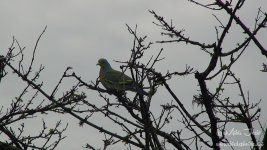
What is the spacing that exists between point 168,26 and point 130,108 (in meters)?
0.88

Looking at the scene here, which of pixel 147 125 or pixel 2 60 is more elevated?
pixel 2 60

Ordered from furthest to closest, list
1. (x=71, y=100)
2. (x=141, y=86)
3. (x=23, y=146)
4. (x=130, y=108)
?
(x=71, y=100) < (x=23, y=146) < (x=130, y=108) < (x=141, y=86)

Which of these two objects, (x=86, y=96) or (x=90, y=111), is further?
(x=86, y=96)

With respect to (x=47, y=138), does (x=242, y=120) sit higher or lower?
lower

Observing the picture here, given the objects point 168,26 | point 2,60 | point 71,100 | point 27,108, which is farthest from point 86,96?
point 168,26

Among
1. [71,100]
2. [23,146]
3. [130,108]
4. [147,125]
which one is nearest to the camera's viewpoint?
[147,125]

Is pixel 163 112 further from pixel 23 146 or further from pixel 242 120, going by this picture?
pixel 23 146

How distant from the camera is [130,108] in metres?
4.20

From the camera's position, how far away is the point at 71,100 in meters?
4.94

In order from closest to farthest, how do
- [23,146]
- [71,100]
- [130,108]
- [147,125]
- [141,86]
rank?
[147,125] < [141,86] < [130,108] < [23,146] < [71,100]

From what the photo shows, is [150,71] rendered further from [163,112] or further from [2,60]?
[2,60]

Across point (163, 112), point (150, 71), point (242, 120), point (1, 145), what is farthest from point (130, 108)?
point (1, 145)

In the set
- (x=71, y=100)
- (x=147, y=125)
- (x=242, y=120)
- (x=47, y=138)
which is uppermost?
(x=71, y=100)

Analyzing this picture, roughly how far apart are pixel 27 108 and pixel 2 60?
0.61m
